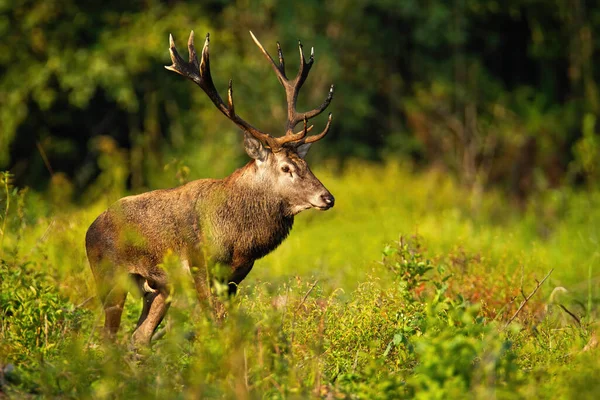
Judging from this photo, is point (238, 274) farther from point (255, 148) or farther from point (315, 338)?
point (315, 338)

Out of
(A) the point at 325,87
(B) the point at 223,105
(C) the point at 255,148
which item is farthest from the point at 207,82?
(A) the point at 325,87

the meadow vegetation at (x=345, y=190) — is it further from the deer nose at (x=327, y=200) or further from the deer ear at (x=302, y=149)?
the deer ear at (x=302, y=149)

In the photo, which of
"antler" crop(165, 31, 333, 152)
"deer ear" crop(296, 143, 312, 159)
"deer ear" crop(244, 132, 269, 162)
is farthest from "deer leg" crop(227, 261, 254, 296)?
"deer ear" crop(296, 143, 312, 159)

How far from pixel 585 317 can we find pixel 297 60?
14.3m

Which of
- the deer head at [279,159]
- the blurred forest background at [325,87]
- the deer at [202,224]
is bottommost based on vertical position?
the blurred forest background at [325,87]

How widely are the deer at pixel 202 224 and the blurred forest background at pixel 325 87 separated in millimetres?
6933

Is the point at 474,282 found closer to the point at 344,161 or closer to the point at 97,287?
the point at 97,287

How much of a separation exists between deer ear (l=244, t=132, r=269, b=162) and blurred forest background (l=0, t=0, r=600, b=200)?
6907 millimetres

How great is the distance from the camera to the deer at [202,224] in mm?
7070

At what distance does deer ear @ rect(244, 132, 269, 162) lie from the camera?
24.5 feet

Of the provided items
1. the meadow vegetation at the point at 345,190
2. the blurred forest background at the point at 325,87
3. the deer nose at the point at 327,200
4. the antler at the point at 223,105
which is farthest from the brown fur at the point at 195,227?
the blurred forest background at the point at 325,87

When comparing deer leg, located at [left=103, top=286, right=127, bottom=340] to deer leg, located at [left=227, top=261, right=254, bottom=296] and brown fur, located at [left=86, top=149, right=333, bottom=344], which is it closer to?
brown fur, located at [left=86, top=149, right=333, bottom=344]

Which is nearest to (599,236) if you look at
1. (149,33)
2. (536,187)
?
Result: (536,187)

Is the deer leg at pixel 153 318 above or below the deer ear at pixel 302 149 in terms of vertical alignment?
below
